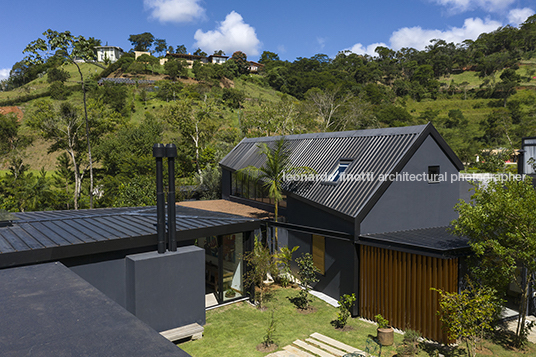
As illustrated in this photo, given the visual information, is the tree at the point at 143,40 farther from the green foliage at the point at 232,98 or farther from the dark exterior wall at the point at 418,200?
the dark exterior wall at the point at 418,200

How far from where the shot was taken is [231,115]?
3255 inches

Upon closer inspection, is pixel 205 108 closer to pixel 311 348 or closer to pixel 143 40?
pixel 311 348

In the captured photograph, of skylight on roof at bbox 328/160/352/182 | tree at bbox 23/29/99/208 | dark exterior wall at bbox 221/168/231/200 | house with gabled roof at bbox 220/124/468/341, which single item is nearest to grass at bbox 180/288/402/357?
house with gabled roof at bbox 220/124/468/341

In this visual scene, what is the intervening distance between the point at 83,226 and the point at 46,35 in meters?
24.1

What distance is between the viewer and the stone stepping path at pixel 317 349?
412 inches

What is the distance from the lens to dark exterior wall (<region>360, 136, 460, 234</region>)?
1435 cm

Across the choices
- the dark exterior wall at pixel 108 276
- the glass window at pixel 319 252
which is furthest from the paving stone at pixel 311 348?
the dark exterior wall at pixel 108 276

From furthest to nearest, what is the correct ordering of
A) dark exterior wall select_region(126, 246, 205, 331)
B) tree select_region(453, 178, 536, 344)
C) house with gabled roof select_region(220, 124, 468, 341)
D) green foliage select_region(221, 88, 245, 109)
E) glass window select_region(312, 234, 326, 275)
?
1. green foliage select_region(221, 88, 245, 109)
2. glass window select_region(312, 234, 326, 275)
3. house with gabled roof select_region(220, 124, 468, 341)
4. dark exterior wall select_region(126, 246, 205, 331)
5. tree select_region(453, 178, 536, 344)

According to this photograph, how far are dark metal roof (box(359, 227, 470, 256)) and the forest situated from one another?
18630 mm

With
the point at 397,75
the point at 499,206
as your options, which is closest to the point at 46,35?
the point at 499,206

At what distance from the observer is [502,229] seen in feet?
33.4

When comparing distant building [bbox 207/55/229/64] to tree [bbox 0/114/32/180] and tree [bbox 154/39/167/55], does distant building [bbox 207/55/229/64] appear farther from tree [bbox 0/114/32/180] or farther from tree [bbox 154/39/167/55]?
tree [bbox 0/114/32/180]

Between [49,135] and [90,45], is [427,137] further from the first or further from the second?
[49,135]

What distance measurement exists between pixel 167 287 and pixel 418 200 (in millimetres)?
11317
